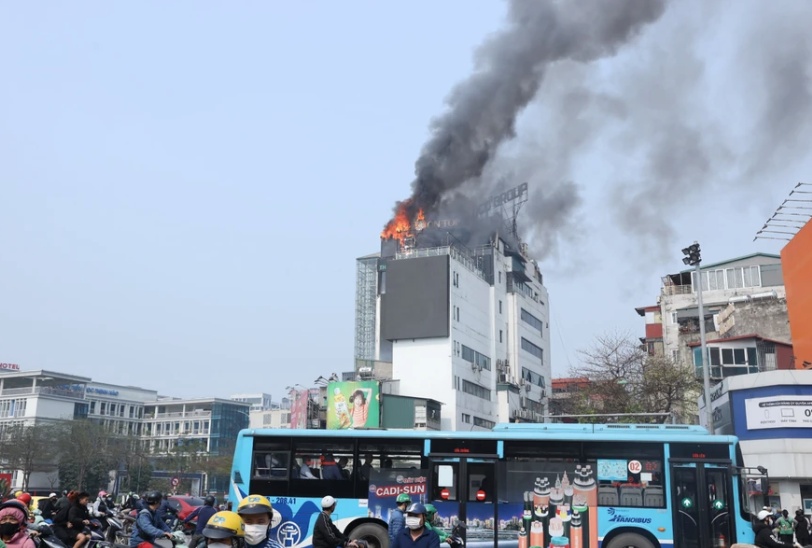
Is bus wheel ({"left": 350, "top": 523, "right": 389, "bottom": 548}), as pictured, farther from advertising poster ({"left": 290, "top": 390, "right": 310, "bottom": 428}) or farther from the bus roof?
advertising poster ({"left": 290, "top": 390, "right": 310, "bottom": 428})

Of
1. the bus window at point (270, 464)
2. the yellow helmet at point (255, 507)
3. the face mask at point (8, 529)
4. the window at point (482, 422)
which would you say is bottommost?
the face mask at point (8, 529)

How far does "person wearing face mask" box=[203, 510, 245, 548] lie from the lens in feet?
16.1

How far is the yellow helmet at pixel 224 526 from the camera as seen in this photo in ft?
16.1

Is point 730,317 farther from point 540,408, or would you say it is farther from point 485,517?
point 485,517

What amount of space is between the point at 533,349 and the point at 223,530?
3214 inches

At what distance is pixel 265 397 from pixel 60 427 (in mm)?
85350

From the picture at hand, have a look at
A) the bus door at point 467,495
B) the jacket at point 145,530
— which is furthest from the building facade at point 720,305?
the jacket at point 145,530

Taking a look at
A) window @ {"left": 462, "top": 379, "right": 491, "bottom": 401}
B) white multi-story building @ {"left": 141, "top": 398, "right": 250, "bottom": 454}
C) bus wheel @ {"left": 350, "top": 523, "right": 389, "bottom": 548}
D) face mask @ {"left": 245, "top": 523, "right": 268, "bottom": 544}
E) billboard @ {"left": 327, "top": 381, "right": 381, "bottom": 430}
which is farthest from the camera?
white multi-story building @ {"left": 141, "top": 398, "right": 250, "bottom": 454}

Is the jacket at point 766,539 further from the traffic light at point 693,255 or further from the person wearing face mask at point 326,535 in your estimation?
the traffic light at point 693,255

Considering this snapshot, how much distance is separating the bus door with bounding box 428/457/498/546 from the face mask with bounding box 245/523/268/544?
11.3 m

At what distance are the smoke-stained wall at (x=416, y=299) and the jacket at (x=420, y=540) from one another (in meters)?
61.2

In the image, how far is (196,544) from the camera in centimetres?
748

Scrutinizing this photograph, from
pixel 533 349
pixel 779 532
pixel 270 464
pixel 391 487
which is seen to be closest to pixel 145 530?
pixel 270 464

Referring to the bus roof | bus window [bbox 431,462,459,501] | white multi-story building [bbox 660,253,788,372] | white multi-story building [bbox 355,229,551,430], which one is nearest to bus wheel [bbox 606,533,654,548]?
the bus roof
